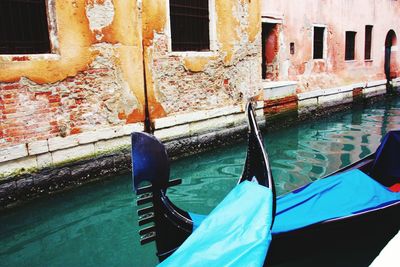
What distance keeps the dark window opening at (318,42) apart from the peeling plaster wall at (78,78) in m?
5.41

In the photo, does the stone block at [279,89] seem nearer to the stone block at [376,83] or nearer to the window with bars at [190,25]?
the window with bars at [190,25]

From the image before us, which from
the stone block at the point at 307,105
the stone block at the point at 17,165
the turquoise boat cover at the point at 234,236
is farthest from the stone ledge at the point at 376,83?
the turquoise boat cover at the point at 234,236

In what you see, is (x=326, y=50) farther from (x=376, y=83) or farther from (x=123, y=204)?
(x=123, y=204)

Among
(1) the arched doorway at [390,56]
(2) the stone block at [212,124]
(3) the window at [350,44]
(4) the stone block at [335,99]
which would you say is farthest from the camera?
(1) the arched doorway at [390,56]

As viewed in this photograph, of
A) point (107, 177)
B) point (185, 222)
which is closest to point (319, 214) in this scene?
point (185, 222)

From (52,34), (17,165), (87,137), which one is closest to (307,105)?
(87,137)

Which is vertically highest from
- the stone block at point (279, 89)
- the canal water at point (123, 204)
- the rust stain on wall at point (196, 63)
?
the rust stain on wall at point (196, 63)

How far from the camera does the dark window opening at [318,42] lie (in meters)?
8.28

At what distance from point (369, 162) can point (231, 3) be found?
338 cm

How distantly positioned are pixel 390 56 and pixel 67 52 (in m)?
11.0

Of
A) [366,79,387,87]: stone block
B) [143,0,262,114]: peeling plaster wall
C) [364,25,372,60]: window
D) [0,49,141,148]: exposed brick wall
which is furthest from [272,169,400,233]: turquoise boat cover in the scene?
[364,25,372,60]: window

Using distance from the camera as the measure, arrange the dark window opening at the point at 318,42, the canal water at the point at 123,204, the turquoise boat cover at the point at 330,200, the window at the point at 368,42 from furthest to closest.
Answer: the window at the point at 368,42
the dark window opening at the point at 318,42
the canal water at the point at 123,204
the turquoise boat cover at the point at 330,200

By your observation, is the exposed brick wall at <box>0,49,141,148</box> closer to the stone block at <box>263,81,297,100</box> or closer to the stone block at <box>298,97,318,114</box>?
the stone block at <box>263,81,297,100</box>

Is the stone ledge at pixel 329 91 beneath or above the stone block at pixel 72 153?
above
